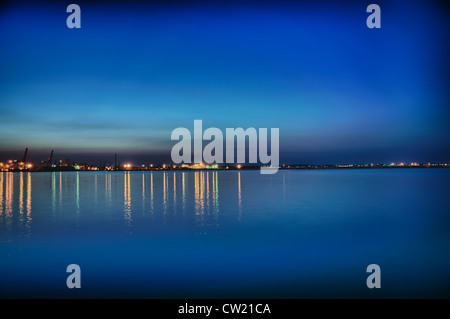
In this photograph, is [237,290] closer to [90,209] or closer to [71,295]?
[71,295]

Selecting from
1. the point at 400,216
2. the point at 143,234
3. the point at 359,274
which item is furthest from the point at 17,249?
the point at 400,216

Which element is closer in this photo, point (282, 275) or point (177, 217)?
point (282, 275)

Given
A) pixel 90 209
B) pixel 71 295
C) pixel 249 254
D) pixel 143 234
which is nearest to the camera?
pixel 71 295

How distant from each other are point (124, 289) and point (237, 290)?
2.84 metres

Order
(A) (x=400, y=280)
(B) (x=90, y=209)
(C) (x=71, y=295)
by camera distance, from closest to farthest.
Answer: (C) (x=71, y=295) < (A) (x=400, y=280) < (B) (x=90, y=209)

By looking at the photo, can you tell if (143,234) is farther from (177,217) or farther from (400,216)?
(400,216)

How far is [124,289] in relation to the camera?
791cm

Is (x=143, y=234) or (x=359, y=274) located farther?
(x=143, y=234)

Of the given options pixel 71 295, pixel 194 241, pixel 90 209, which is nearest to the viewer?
pixel 71 295

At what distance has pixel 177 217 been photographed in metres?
18.5

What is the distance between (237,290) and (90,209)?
55.2 feet
